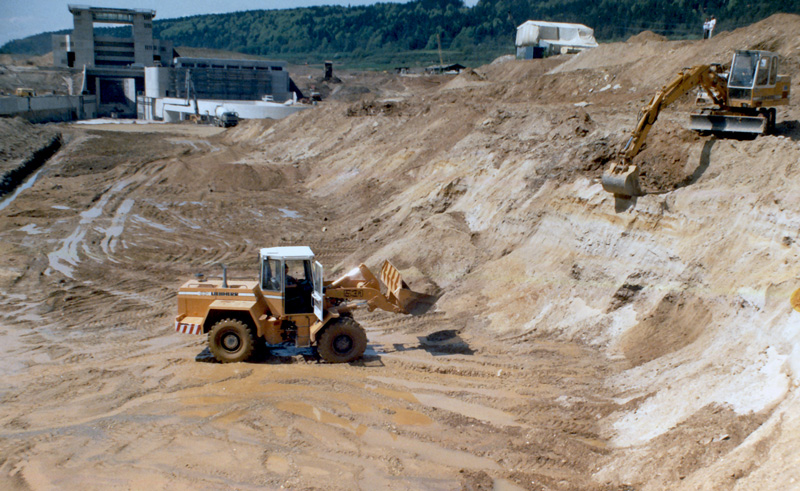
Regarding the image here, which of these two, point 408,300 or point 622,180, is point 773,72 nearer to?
point 622,180

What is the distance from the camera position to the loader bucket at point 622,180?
12633 millimetres

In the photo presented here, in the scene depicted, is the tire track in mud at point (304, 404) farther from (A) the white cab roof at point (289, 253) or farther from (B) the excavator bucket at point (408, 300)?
(A) the white cab roof at point (289, 253)

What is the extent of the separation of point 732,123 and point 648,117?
309 centimetres

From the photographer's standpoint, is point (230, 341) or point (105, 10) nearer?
point (230, 341)

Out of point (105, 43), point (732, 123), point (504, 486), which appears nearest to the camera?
point (504, 486)

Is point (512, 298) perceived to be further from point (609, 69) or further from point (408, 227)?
point (609, 69)

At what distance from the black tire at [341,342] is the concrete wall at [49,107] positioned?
4761 cm

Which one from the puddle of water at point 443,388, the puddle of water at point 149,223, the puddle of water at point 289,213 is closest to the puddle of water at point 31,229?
the puddle of water at point 149,223

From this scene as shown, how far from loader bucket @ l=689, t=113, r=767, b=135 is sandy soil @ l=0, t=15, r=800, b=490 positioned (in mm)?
811

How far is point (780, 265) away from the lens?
9406 mm

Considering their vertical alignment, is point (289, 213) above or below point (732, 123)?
below

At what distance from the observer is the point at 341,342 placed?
35.3 feet

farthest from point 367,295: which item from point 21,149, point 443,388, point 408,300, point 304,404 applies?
point 21,149

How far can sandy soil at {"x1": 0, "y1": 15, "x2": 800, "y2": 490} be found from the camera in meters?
7.36
